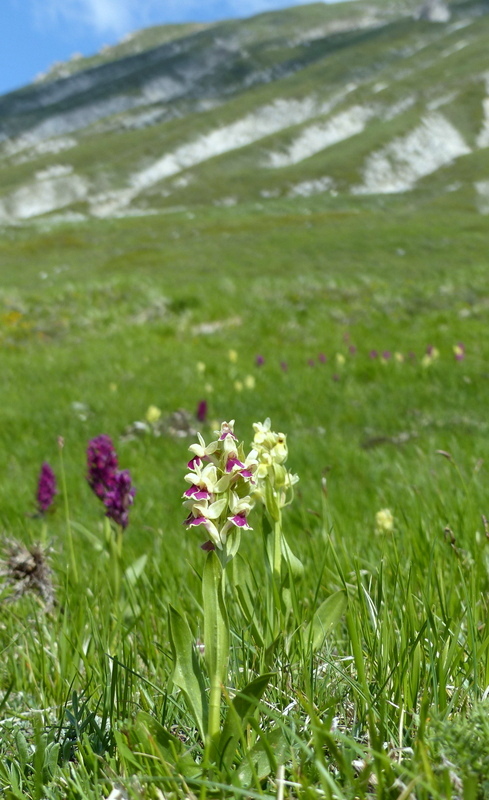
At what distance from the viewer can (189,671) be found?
64.8 inches

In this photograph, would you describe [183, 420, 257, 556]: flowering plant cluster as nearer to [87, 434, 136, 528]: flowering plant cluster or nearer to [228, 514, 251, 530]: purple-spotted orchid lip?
[228, 514, 251, 530]: purple-spotted orchid lip

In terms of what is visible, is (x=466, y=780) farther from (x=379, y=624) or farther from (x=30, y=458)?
(x=30, y=458)

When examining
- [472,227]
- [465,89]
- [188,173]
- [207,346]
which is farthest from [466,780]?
[465,89]

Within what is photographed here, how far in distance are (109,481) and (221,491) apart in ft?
6.09

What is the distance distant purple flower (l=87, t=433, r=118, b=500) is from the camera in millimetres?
3330

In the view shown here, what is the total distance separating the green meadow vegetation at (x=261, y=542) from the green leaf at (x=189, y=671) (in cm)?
1

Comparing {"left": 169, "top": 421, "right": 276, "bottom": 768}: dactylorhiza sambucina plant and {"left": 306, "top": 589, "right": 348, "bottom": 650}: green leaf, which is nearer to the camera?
{"left": 169, "top": 421, "right": 276, "bottom": 768}: dactylorhiza sambucina plant

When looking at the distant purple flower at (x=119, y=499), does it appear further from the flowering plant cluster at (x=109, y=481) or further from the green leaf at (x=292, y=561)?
the green leaf at (x=292, y=561)

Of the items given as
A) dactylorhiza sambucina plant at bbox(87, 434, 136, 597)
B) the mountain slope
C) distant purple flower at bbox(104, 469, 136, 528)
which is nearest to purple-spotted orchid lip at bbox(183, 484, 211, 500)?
dactylorhiza sambucina plant at bbox(87, 434, 136, 597)

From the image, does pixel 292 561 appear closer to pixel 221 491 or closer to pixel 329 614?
pixel 329 614

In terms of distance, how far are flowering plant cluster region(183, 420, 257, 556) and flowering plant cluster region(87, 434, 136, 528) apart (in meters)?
1.65

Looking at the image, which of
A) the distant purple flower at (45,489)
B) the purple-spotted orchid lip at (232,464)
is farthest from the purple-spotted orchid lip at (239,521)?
the distant purple flower at (45,489)

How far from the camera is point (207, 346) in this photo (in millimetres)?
14852

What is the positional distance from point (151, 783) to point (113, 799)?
9cm
